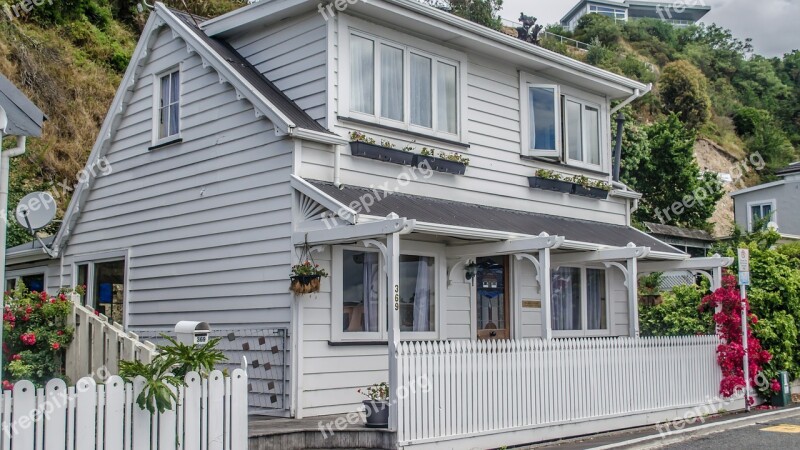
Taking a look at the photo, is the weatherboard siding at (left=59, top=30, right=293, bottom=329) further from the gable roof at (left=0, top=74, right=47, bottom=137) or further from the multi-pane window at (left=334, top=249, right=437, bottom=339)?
the gable roof at (left=0, top=74, right=47, bottom=137)

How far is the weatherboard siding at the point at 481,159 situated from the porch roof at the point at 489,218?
6.9 inches

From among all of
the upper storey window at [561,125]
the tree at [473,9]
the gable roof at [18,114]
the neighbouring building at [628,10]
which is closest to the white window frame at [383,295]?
the upper storey window at [561,125]

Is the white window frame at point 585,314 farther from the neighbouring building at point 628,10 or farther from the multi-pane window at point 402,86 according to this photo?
the neighbouring building at point 628,10

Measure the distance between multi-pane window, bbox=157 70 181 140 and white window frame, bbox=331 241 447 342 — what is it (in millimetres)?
4050

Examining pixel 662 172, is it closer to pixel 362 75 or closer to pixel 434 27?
pixel 434 27

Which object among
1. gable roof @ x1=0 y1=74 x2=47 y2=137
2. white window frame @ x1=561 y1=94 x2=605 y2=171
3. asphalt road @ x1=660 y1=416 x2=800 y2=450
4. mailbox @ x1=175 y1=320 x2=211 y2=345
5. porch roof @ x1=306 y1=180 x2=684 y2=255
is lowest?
asphalt road @ x1=660 y1=416 x2=800 y2=450

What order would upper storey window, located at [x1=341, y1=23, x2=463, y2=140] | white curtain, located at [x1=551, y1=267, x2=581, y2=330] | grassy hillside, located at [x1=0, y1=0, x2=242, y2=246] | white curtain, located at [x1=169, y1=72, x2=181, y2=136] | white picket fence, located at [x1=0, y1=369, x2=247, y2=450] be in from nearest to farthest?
white picket fence, located at [x1=0, y1=369, x2=247, y2=450] < upper storey window, located at [x1=341, y1=23, x2=463, y2=140] < white curtain, located at [x1=169, y1=72, x2=181, y2=136] < white curtain, located at [x1=551, y1=267, x2=581, y2=330] < grassy hillside, located at [x1=0, y1=0, x2=242, y2=246]

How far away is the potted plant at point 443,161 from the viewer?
504 inches

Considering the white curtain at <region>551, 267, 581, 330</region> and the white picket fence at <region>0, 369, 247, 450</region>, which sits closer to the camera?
the white picket fence at <region>0, 369, 247, 450</region>

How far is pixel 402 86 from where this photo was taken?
12.9 metres

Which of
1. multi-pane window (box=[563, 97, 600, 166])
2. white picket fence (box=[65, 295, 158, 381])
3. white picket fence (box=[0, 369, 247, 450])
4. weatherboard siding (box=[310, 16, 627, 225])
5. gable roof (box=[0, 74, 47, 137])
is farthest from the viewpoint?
multi-pane window (box=[563, 97, 600, 166])

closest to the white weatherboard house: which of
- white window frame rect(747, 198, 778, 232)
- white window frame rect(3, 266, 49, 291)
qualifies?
white window frame rect(3, 266, 49, 291)

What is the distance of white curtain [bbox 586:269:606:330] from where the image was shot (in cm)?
1631

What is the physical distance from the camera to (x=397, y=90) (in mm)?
12820
